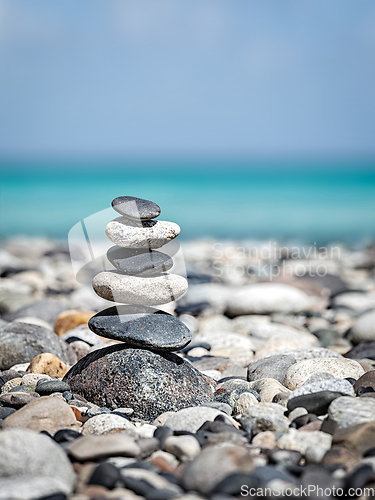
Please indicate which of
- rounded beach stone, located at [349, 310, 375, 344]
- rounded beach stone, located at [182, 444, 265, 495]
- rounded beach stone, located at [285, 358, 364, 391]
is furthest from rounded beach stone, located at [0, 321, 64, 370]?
rounded beach stone, located at [349, 310, 375, 344]

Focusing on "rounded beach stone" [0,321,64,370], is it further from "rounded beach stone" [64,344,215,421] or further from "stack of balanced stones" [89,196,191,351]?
"stack of balanced stones" [89,196,191,351]

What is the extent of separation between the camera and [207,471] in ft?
9.43

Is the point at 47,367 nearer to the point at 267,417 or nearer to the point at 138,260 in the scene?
the point at 138,260

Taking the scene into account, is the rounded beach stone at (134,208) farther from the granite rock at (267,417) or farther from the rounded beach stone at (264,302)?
the rounded beach stone at (264,302)

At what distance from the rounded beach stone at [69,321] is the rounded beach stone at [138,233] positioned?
3.54 metres

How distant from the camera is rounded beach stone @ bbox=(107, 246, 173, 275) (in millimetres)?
4695

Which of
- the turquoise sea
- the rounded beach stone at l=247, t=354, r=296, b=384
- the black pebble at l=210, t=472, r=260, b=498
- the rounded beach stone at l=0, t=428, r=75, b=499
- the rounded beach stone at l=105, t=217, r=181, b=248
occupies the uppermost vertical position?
the rounded beach stone at l=105, t=217, r=181, b=248

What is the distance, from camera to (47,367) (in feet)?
18.2

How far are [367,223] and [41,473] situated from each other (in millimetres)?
35016

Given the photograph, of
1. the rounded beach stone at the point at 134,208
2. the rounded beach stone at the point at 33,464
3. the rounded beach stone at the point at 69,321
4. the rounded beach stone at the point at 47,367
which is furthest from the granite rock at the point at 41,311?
the rounded beach stone at the point at 33,464

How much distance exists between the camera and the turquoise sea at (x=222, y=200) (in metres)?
32.0

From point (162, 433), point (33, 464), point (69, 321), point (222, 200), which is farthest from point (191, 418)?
point (222, 200)

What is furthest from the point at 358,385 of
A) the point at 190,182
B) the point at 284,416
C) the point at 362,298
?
the point at 190,182

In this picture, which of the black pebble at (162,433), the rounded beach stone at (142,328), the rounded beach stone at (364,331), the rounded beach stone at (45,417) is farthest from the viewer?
the rounded beach stone at (364,331)
